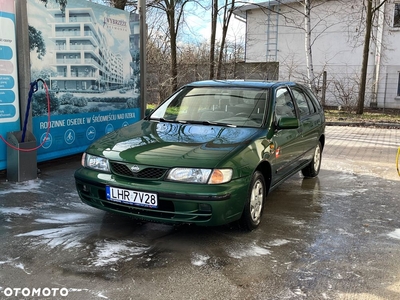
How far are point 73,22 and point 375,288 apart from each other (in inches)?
242

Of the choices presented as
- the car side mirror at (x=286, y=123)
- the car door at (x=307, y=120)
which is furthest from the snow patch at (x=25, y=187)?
the car door at (x=307, y=120)

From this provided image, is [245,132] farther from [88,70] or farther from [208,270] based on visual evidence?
[88,70]

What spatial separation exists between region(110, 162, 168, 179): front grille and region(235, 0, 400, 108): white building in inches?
Result: 698

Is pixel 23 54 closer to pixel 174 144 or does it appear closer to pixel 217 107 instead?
pixel 217 107

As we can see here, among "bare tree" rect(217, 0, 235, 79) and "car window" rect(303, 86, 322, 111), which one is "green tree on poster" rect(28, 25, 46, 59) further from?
"bare tree" rect(217, 0, 235, 79)

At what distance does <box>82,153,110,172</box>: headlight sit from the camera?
412 cm

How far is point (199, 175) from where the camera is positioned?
12.3 ft

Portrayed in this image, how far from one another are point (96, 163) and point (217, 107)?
5.59ft

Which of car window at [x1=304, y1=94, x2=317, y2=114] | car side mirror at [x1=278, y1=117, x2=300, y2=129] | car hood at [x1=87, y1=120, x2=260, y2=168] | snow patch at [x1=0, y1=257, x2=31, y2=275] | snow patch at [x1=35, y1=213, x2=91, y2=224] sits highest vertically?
car window at [x1=304, y1=94, x2=317, y2=114]

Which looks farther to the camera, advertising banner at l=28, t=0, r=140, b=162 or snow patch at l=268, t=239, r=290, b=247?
advertising banner at l=28, t=0, r=140, b=162

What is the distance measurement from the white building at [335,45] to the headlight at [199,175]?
57.7ft

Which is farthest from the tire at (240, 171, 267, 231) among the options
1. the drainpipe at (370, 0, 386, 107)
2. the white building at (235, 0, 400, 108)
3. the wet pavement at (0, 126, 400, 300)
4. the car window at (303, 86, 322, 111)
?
the drainpipe at (370, 0, 386, 107)

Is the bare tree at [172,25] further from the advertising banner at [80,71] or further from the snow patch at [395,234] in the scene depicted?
the snow patch at [395,234]

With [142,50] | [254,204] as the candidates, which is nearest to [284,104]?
[254,204]
